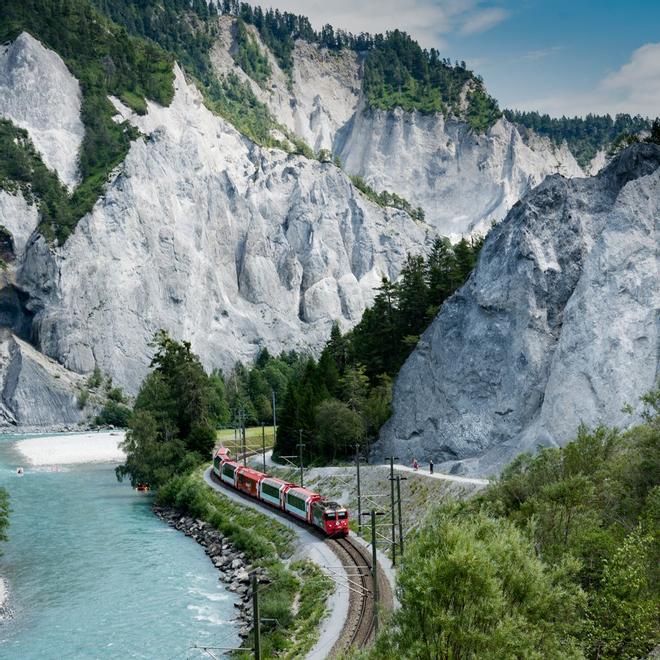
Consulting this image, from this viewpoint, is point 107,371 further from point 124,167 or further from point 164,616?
point 164,616

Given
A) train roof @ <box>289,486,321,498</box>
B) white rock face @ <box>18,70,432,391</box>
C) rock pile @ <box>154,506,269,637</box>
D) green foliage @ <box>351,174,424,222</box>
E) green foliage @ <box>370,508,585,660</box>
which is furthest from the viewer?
green foliage @ <box>351,174,424,222</box>

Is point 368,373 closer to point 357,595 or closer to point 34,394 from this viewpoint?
point 357,595

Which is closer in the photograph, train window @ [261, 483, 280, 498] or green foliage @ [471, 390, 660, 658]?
green foliage @ [471, 390, 660, 658]

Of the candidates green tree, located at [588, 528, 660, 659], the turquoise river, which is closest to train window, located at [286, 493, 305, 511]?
the turquoise river

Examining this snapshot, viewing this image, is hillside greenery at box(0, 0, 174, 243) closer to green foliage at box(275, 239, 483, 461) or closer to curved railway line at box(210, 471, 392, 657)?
green foliage at box(275, 239, 483, 461)

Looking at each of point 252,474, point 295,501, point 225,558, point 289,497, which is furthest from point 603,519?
point 252,474

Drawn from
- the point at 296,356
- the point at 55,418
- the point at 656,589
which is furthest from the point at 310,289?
the point at 656,589
